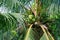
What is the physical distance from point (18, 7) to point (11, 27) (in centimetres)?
50

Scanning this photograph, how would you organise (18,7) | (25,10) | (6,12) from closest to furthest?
(6,12) → (18,7) → (25,10)

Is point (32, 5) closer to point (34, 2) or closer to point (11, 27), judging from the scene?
point (34, 2)

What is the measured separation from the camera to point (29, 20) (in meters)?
5.36

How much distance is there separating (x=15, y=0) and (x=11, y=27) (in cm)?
53

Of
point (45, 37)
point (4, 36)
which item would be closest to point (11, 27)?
point (4, 36)

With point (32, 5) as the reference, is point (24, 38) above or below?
below

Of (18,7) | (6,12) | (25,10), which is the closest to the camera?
(6,12)

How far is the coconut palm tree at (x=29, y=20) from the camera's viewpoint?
4680mm

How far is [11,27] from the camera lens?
479 centimetres

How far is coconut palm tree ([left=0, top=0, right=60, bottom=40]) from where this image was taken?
468 centimetres

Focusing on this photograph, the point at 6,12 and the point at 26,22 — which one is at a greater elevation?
the point at 6,12

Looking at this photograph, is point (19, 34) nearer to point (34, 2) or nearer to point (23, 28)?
point (23, 28)

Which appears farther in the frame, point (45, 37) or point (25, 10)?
point (25, 10)

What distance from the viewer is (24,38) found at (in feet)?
16.5
